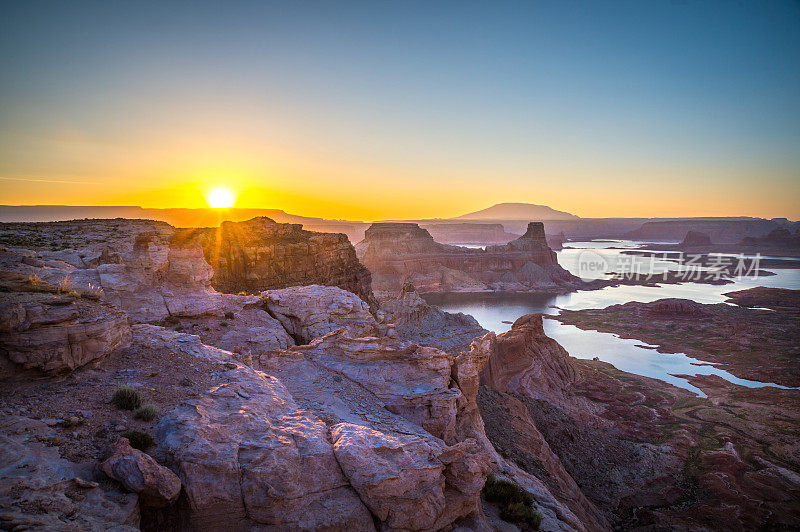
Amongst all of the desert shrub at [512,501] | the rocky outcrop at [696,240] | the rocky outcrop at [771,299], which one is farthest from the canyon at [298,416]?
the rocky outcrop at [696,240]

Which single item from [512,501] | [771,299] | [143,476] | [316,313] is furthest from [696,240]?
[143,476]

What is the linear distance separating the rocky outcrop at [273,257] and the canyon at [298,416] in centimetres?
20

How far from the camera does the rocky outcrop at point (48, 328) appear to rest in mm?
6695

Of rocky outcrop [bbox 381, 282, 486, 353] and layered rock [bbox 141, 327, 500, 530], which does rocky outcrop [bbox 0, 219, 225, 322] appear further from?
rocky outcrop [bbox 381, 282, 486, 353]

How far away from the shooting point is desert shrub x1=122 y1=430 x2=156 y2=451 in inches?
239

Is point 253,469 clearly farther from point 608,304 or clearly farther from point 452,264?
point 452,264

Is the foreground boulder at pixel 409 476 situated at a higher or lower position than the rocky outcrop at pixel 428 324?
higher

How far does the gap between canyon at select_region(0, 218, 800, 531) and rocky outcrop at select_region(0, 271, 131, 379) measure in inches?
1.4

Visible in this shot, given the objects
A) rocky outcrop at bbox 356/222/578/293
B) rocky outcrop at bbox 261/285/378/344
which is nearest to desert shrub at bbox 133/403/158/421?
rocky outcrop at bbox 261/285/378/344

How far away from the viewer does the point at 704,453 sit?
2047 cm

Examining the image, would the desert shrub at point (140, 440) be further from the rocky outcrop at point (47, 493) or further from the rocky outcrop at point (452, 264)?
the rocky outcrop at point (452, 264)

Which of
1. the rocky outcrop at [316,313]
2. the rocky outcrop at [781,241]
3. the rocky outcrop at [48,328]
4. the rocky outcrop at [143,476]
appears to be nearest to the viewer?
the rocky outcrop at [143,476]

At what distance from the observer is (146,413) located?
6.67 m

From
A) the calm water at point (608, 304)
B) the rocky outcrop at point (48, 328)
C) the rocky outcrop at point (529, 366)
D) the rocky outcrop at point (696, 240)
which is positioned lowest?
the calm water at point (608, 304)
